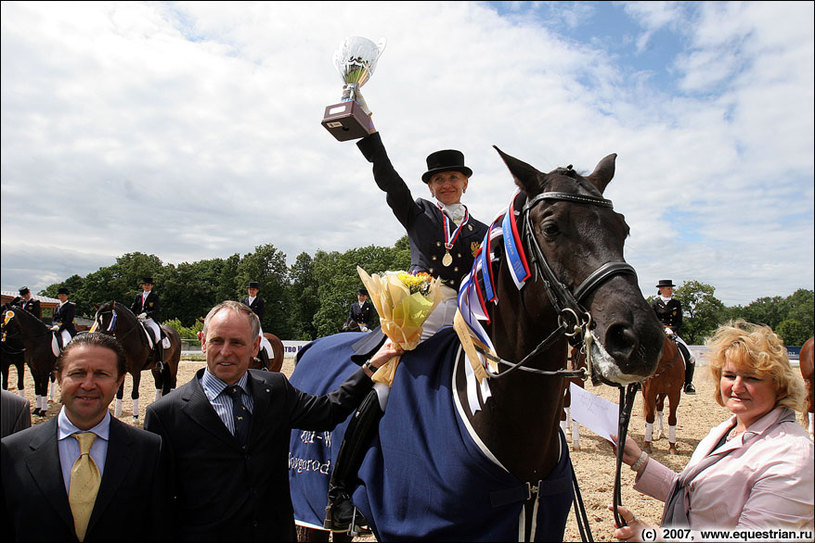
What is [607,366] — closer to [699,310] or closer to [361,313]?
[361,313]

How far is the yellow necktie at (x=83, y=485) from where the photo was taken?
1.90 meters

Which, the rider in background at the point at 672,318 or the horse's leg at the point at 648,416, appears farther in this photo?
the rider in background at the point at 672,318

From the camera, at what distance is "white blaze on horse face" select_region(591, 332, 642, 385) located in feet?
6.05

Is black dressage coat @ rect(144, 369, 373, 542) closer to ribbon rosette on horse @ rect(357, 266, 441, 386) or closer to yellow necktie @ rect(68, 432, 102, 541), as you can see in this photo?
yellow necktie @ rect(68, 432, 102, 541)

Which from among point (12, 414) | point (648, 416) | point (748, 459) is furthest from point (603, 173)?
point (648, 416)

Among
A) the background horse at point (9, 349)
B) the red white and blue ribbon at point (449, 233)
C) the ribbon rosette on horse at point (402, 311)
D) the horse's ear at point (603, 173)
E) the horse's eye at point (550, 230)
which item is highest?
the horse's ear at point (603, 173)

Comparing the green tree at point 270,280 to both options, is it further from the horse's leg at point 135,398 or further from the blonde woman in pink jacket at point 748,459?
the blonde woman in pink jacket at point 748,459

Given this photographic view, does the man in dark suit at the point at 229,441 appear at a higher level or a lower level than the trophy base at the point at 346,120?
lower

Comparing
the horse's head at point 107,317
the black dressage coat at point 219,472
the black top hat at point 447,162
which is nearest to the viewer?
the black dressage coat at point 219,472

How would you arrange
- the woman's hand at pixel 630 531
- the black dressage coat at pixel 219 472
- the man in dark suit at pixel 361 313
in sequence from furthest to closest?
the man in dark suit at pixel 361 313 → the black dressage coat at pixel 219 472 → the woman's hand at pixel 630 531

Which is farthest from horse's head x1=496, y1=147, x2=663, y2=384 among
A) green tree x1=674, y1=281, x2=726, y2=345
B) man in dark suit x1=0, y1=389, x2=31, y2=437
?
green tree x1=674, y1=281, x2=726, y2=345

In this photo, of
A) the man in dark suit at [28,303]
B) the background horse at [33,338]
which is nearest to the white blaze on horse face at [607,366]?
the background horse at [33,338]

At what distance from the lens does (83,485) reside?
76.3 inches

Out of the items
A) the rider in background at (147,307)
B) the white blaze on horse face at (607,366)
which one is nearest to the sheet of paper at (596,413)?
the white blaze on horse face at (607,366)
